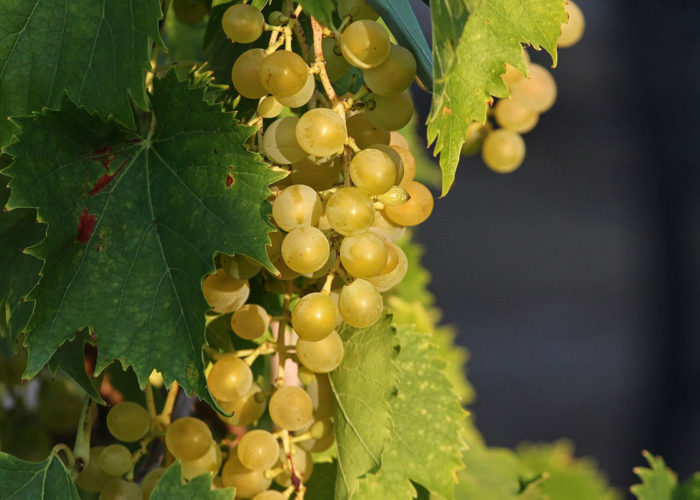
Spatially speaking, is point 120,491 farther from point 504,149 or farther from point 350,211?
point 504,149

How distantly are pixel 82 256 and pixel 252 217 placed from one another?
0.09 meters

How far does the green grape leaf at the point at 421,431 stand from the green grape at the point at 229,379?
3.9 inches

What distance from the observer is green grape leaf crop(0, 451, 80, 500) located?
466 mm

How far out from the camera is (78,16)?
43 centimetres

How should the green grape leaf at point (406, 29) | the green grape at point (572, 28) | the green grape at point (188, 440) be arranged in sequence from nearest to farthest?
the green grape leaf at point (406, 29) < the green grape at point (188, 440) < the green grape at point (572, 28)

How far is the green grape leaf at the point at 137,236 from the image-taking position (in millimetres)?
415

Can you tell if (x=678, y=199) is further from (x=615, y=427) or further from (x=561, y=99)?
(x=615, y=427)

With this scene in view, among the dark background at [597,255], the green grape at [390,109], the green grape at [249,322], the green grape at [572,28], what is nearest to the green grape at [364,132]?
the green grape at [390,109]

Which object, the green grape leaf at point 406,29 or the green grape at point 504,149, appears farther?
the green grape at point 504,149

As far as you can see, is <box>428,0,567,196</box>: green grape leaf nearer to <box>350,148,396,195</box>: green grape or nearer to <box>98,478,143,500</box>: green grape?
<box>350,148,396,195</box>: green grape

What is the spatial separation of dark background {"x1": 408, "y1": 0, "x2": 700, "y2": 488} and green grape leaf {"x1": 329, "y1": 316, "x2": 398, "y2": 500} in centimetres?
259

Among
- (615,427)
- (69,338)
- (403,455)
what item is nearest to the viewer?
(69,338)

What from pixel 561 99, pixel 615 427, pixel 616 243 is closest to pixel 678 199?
pixel 616 243

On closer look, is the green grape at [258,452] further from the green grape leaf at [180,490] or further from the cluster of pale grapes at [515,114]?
the cluster of pale grapes at [515,114]
